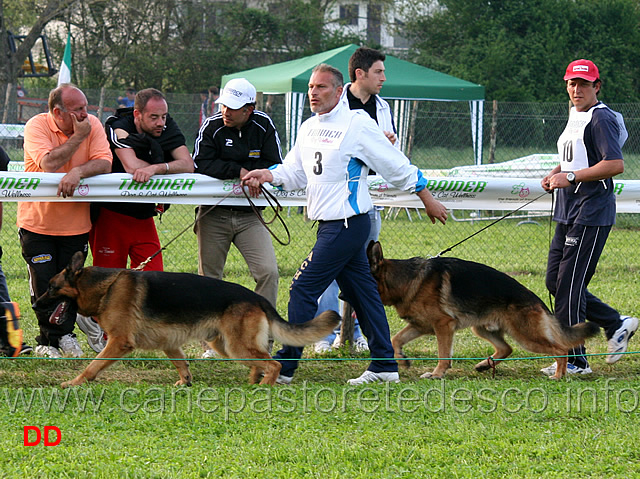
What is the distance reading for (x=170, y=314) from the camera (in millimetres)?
4957

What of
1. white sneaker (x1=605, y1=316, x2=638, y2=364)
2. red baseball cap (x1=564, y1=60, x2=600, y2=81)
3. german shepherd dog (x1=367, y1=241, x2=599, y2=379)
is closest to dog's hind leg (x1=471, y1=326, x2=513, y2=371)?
german shepherd dog (x1=367, y1=241, x2=599, y2=379)

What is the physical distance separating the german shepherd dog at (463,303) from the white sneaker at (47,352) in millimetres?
2349

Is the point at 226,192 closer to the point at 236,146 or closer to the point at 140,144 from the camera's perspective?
the point at 236,146

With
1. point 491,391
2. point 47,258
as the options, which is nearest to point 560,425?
point 491,391

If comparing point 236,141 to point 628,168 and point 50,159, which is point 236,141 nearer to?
point 50,159

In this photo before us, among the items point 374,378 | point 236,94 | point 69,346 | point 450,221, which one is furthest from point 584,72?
point 450,221

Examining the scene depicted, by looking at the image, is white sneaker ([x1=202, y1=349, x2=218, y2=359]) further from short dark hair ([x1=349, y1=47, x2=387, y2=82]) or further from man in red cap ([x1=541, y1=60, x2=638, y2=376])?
man in red cap ([x1=541, y1=60, x2=638, y2=376])

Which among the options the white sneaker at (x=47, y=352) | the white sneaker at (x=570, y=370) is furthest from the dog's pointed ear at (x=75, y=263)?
the white sneaker at (x=570, y=370)

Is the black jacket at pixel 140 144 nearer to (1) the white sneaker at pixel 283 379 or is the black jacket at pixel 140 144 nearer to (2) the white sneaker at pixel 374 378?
(1) the white sneaker at pixel 283 379

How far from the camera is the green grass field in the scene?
3.62 metres

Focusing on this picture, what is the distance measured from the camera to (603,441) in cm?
396

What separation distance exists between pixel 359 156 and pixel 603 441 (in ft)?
7.11

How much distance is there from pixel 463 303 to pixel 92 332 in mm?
2726

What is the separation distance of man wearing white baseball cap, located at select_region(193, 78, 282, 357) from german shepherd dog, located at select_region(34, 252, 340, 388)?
0.77 m
